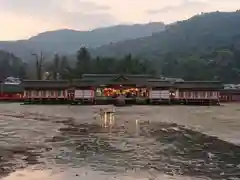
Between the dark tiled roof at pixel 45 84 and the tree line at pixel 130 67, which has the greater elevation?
the tree line at pixel 130 67

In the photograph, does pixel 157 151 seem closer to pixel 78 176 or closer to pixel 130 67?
pixel 78 176

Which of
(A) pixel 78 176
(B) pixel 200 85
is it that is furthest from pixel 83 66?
(A) pixel 78 176

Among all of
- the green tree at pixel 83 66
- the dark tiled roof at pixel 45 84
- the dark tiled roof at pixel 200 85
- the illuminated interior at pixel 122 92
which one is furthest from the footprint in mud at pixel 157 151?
the green tree at pixel 83 66

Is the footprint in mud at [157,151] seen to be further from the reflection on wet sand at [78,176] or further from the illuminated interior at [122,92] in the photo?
the illuminated interior at [122,92]

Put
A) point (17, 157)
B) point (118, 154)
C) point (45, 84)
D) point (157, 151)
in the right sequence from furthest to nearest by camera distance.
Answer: point (45, 84)
point (157, 151)
point (118, 154)
point (17, 157)

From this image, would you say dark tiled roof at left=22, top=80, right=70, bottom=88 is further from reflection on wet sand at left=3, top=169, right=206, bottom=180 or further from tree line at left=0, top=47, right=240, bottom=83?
reflection on wet sand at left=3, top=169, right=206, bottom=180

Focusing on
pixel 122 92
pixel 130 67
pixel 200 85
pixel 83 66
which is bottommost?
pixel 122 92

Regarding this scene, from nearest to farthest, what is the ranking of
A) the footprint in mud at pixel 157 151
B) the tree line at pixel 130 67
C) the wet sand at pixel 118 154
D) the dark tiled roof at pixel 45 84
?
the wet sand at pixel 118 154 < the footprint in mud at pixel 157 151 < the dark tiled roof at pixel 45 84 < the tree line at pixel 130 67

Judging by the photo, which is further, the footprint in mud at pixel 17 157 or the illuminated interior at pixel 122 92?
the illuminated interior at pixel 122 92

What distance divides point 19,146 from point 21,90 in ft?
232

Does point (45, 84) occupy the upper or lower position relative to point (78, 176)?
upper

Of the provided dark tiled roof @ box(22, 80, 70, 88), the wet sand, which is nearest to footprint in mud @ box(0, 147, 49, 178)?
the wet sand

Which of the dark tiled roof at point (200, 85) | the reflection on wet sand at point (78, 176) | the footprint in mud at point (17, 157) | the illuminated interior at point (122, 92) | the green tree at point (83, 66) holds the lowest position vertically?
the reflection on wet sand at point (78, 176)

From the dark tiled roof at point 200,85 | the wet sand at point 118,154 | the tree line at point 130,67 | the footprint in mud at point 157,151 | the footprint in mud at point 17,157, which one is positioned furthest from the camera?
the tree line at point 130,67
